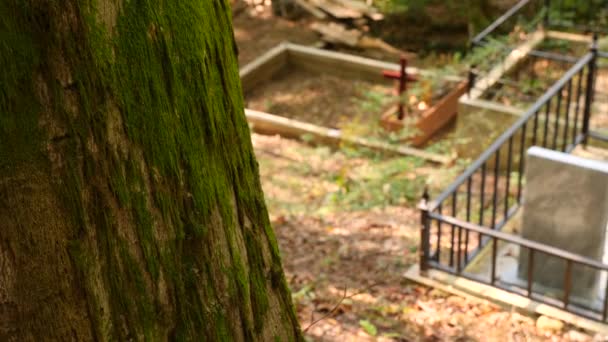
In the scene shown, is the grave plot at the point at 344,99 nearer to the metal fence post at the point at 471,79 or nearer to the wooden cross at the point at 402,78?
the wooden cross at the point at 402,78

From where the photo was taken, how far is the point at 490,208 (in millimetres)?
7988

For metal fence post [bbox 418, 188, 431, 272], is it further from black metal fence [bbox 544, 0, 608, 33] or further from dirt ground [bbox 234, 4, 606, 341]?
black metal fence [bbox 544, 0, 608, 33]

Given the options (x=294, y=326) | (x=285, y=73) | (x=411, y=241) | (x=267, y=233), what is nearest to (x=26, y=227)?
(x=267, y=233)

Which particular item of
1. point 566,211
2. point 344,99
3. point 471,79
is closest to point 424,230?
point 566,211

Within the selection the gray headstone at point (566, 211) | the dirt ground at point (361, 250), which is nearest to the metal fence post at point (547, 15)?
the dirt ground at point (361, 250)

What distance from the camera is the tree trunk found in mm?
1718

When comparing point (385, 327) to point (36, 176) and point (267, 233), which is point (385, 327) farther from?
point (36, 176)

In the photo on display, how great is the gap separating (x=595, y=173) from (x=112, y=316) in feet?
13.8

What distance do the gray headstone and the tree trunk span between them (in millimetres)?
3822

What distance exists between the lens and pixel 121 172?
1869 mm

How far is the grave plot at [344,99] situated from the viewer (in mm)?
10789

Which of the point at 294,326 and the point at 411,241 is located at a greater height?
the point at 294,326

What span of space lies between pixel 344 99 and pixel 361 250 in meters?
5.96

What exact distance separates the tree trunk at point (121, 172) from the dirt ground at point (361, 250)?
3.13 ft
